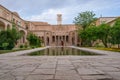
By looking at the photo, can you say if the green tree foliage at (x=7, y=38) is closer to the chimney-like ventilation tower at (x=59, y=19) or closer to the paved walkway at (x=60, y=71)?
the paved walkway at (x=60, y=71)

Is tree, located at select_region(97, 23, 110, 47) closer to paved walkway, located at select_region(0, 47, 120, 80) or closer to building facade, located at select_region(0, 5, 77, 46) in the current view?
paved walkway, located at select_region(0, 47, 120, 80)

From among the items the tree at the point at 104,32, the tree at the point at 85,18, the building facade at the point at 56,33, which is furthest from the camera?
the building facade at the point at 56,33

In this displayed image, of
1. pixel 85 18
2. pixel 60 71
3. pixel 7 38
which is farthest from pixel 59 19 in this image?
pixel 60 71

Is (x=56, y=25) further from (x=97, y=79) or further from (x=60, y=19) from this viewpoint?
(x=97, y=79)

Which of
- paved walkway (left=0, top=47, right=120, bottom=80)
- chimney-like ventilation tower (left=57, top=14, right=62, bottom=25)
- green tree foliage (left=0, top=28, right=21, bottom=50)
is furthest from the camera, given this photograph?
chimney-like ventilation tower (left=57, top=14, right=62, bottom=25)

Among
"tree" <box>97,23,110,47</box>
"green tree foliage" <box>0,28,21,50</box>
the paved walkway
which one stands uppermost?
"tree" <box>97,23,110,47</box>

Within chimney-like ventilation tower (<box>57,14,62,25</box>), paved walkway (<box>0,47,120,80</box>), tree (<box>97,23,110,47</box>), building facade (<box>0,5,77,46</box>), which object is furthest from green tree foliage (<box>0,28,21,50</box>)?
chimney-like ventilation tower (<box>57,14,62,25</box>)

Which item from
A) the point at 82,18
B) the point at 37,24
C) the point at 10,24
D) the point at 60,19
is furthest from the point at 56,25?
the point at 10,24

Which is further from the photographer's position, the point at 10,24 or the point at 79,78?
the point at 10,24

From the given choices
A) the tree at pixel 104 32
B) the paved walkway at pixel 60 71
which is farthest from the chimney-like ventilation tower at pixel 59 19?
the paved walkway at pixel 60 71

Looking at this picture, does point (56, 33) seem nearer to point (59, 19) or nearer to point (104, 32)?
point (59, 19)

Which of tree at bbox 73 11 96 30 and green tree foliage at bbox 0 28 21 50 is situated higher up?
tree at bbox 73 11 96 30

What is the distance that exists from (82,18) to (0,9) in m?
24.0

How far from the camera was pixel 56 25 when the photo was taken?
82188mm
